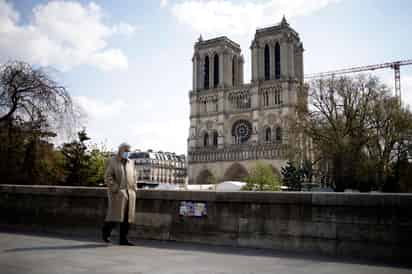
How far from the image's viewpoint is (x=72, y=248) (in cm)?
650

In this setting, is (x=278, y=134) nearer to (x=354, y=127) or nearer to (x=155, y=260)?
(x=354, y=127)

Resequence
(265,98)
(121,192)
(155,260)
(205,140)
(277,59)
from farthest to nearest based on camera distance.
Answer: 1. (205,140)
2. (277,59)
3. (265,98)
4. (121,192)
5. (155,260)

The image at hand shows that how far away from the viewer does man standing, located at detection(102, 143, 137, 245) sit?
7270 mm

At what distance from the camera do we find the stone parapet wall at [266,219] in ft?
20.4

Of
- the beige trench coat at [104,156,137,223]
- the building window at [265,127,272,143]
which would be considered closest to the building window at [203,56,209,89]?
the building window at [265,127,272,143]

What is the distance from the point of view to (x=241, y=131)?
7944cm

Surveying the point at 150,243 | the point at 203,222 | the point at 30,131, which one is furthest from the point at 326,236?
the point at 30,131

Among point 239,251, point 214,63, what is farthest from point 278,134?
point 239,251

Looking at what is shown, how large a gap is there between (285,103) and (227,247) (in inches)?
2679

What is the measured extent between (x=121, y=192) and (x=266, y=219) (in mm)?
2632

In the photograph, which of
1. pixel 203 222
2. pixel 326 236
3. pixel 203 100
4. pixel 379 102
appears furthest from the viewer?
pixel 203 100

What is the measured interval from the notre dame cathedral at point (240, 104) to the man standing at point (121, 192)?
6298 cm

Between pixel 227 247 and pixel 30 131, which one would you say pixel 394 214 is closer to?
pixel 227 247

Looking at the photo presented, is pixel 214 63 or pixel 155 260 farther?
pixel 214 63
